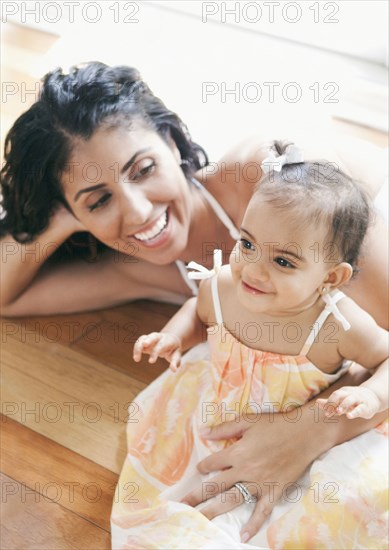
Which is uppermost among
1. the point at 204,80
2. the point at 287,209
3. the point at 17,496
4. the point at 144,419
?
the point at 287,209

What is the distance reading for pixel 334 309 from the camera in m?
1.23

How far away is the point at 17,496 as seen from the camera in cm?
144

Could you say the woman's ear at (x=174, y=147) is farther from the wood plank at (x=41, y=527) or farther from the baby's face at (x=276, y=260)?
the wood plank at (x=41, y=527)

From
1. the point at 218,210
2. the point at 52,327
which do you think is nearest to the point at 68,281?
the point at 52,327

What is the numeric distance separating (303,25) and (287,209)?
1.69 meters

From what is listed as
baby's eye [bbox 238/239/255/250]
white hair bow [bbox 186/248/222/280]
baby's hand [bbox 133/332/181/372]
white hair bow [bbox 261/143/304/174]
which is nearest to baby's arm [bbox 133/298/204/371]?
baby's hand [bbox 133/332/181/372]

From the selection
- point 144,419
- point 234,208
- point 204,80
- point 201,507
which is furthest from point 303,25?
point 201,507

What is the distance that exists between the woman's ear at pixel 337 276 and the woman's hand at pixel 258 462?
0.22m

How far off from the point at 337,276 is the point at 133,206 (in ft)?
1.44

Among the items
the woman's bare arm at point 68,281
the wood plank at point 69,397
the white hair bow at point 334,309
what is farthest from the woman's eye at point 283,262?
the woman's bare arm at point 68,281

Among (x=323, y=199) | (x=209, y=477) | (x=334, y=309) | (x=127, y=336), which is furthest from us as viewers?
(x=127, y=336)

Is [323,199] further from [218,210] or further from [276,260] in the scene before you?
[218,210]

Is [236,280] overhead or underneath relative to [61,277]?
overhead

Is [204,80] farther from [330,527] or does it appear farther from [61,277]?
[330,527]
